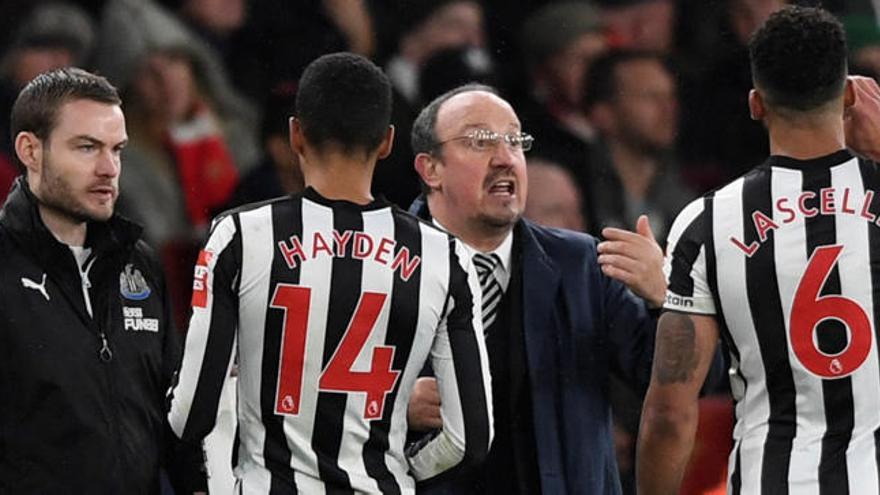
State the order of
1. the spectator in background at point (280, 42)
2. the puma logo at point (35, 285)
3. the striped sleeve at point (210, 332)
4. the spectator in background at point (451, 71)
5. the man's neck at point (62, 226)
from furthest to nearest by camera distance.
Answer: the spectator in background at point (451, 71) < the spectator in background at point (280, 42) < the man's neck at point (62, 226) < the puma logo at point (35, 285) < the striped sleeve at point (210, 332)

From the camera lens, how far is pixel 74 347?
4551 mm

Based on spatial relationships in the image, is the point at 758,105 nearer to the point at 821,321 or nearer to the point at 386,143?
the point at 821,321

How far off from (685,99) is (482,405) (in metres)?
5.06

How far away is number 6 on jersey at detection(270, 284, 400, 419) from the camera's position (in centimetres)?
421

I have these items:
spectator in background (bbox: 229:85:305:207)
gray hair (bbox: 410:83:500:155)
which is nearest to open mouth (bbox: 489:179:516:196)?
gray hair (bbox: 410:83:500:155)

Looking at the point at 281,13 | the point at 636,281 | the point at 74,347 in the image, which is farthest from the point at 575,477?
the point at 281,13

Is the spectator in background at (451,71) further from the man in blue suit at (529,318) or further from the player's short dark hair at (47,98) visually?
the player's short dark hair at (47,98)

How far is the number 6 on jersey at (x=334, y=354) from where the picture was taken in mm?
4207

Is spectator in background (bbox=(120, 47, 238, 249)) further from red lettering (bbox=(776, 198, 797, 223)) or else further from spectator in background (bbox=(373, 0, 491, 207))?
red lettering (bbox=(776, 198, 797, 223))

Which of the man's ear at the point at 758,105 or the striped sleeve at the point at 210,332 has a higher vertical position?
the man's ear at the point at 758,105

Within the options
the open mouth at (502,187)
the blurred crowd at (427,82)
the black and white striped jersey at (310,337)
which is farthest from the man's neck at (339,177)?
the blurred crowd at (427,82)

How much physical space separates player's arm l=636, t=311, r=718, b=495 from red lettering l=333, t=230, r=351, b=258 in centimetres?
79

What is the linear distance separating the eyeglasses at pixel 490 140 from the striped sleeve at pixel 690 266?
2.62 ft

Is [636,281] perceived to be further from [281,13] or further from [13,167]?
[281,13]
